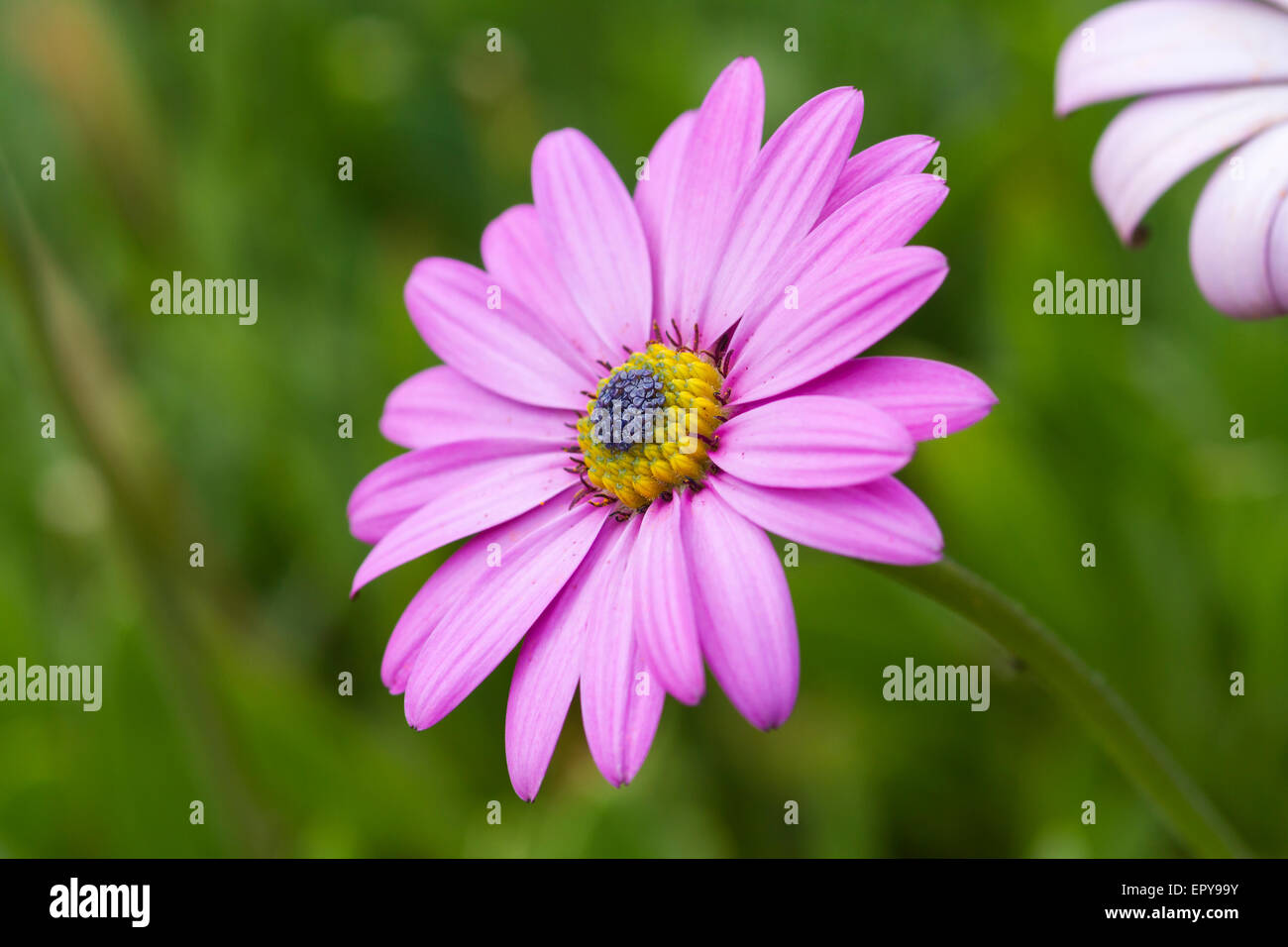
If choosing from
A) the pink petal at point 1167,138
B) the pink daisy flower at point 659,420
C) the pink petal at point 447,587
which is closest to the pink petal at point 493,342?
the pink daisy flower at point 659,420

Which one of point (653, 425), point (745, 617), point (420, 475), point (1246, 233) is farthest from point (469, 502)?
point (1246, 233)

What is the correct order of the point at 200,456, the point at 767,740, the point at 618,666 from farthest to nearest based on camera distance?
the point at 200,456, the point at 767,740, the point at 618,666

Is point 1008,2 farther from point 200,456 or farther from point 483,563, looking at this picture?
point 200,456

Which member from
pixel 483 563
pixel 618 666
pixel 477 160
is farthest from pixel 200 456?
pixel 618 666

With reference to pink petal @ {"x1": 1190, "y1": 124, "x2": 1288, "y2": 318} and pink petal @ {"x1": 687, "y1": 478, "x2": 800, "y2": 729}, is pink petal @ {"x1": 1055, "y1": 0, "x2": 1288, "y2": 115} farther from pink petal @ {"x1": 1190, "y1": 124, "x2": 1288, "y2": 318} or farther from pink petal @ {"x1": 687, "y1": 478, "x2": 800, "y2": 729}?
pink petal @ {"x1": 687, "y1": 478, "x2": 800, "y2": 729}

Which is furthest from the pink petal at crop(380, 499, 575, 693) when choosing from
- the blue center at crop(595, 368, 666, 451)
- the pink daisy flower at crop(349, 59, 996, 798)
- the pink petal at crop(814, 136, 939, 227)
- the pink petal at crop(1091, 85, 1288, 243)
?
the pink petal at crop(1091, 85, 1288, 243)

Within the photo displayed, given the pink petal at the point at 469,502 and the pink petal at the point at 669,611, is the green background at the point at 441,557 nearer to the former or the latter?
the pink petal at the point at 669,611

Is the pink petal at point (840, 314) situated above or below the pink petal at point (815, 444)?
above
